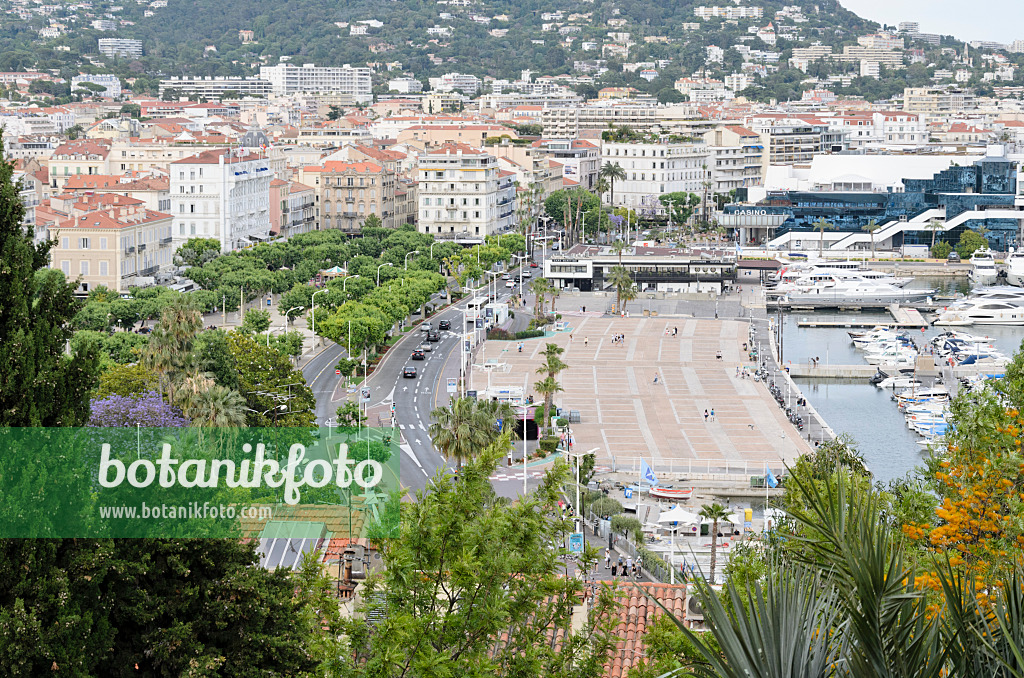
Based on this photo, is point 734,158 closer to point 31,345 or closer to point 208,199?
point 208,199

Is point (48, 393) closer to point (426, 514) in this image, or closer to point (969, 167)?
point (426, 514)

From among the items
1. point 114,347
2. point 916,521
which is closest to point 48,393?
point 916,521

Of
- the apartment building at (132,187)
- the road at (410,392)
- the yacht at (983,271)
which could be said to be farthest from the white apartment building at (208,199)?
the yacht at (983,271)

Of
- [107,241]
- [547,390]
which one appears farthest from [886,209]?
[547,390]

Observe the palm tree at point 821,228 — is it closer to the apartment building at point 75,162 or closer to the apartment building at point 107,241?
the apartment building at point 107,241

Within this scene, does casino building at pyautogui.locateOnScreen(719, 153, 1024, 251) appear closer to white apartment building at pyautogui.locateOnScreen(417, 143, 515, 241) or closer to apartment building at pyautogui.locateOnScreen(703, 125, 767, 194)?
apartment building at pyautogui.locateOnScreen(703, 125, 767, 194)

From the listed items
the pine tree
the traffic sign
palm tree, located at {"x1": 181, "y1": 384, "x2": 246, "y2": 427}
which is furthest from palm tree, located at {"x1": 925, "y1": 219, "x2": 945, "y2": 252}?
the pine tree
